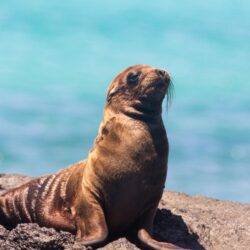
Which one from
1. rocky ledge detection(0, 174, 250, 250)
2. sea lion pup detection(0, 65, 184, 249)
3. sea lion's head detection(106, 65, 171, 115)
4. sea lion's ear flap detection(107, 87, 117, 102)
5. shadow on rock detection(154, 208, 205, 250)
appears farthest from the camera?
shadow on rock detection(154, 208, 205, 250)

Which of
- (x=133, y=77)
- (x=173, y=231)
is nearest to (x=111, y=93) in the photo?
(x=133, y=77)

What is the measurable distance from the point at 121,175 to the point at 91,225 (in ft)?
2.17

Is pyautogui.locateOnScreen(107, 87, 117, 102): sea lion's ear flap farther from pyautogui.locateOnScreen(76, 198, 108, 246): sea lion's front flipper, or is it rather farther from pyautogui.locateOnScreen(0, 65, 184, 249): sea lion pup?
pyautogui.locateOnScreen(76, 198, 108, 246): sea lion's front flipper

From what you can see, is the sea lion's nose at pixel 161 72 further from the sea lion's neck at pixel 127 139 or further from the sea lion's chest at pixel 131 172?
the sea lion's chest at pixel 131 172

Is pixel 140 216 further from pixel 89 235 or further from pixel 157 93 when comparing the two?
pixel 157 93

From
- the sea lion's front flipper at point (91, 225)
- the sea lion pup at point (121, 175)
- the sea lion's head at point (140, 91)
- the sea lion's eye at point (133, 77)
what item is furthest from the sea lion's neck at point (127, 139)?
the sea lion's front flipper at point (91, 225)

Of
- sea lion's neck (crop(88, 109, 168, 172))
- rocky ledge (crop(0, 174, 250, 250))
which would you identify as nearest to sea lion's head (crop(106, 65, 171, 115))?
sea lion's neck (crop(88, 109, 168, 172))

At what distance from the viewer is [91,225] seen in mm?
11062

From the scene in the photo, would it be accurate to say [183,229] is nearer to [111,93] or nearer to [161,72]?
[111,93]

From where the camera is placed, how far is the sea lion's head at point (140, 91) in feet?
37.7

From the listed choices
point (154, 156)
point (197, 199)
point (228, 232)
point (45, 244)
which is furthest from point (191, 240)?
point (197, 199)

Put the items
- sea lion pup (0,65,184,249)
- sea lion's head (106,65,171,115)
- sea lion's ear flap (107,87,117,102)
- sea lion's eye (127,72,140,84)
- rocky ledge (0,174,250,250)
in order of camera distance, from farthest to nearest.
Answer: sea lion's ear flap (107,87,117,102), sea lion's eye (127,72,140,84), sea lion's head (106,65,171,115), sea lion pup (0,65,184,249), rocky ledge (0,174,250,250)

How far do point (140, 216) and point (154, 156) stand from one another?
2.43 ft

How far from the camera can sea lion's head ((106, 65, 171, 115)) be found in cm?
1150
